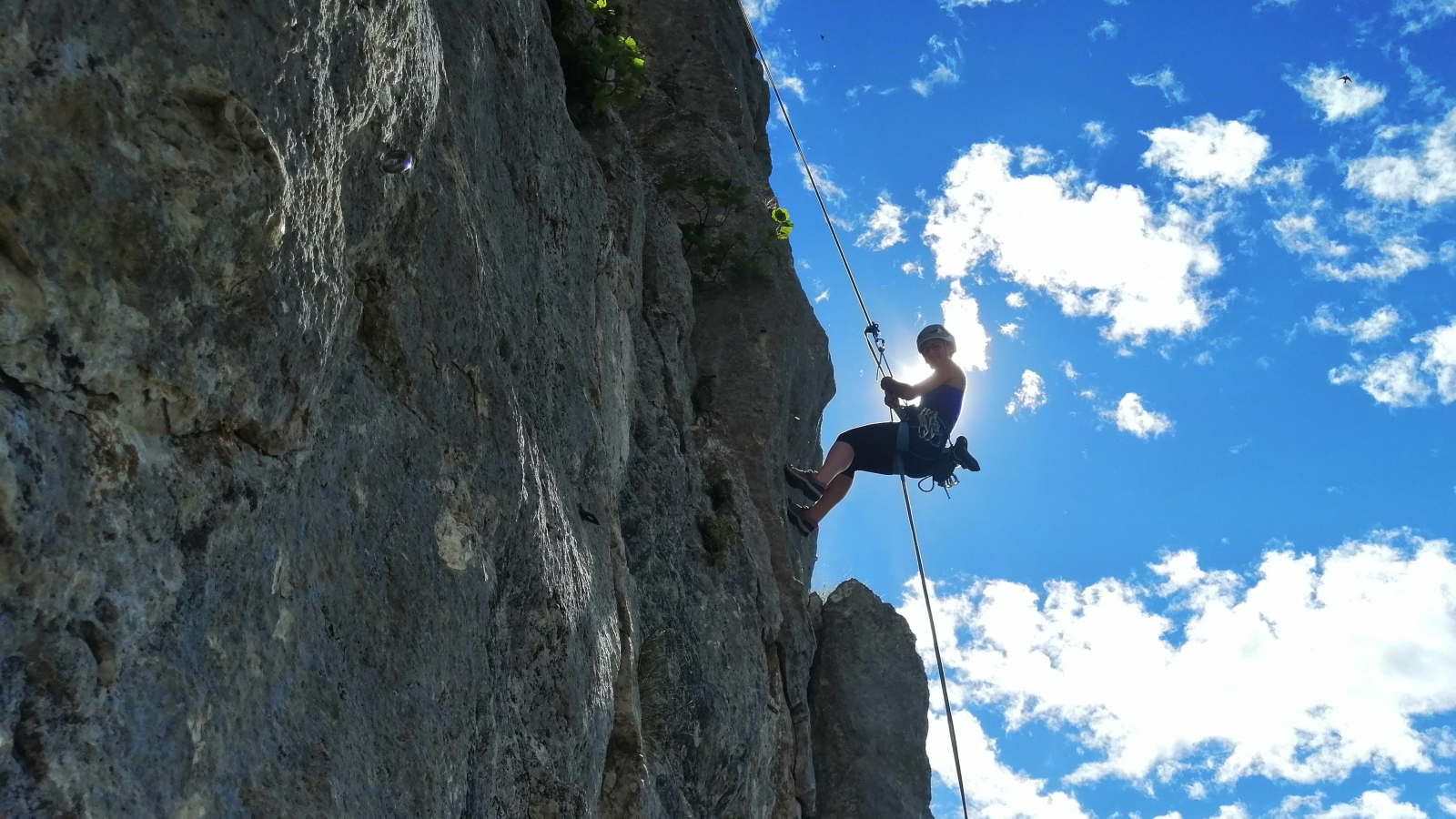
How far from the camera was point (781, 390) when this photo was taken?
10766 mm

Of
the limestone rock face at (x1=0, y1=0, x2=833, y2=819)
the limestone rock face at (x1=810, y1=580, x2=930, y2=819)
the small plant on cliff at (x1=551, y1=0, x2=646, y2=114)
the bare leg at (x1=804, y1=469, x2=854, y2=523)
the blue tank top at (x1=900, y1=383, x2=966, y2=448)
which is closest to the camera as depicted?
the limestone rock face at (x1=0, y1=0, x2=833, y2=819)

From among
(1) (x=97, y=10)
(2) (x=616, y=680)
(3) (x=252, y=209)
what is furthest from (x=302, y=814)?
(2) (x=616, y=680)

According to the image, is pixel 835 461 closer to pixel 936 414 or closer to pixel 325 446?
pixel 936 414

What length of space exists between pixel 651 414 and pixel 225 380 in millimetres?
5235

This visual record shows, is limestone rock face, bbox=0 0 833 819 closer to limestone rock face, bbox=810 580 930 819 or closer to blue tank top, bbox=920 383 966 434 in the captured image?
limestone rock face, bbox=810 580 930 819

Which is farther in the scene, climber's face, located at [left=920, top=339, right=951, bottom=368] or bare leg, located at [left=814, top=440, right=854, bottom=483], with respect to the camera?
climber's face, located at [left=920, top=339, right=951, bottom=368]

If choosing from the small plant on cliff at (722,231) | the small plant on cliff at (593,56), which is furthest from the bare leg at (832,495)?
the small plant on cliff at (593,56)

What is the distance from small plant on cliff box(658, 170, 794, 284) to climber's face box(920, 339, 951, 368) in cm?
187

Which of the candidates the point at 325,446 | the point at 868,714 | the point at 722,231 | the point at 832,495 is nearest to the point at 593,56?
the point at 722,231

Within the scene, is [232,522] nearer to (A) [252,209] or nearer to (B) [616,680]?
(A) [252,209]

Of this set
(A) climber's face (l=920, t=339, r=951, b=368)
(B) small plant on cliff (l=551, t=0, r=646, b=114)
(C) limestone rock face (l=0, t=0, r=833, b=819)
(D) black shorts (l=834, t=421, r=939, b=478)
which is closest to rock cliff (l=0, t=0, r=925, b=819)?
(C) limestone rock face (l=0, t=0, r=833, b=819)

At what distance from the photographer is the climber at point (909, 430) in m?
11.4

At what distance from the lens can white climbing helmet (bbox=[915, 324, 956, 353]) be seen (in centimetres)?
1200

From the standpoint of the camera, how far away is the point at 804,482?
430 inches
